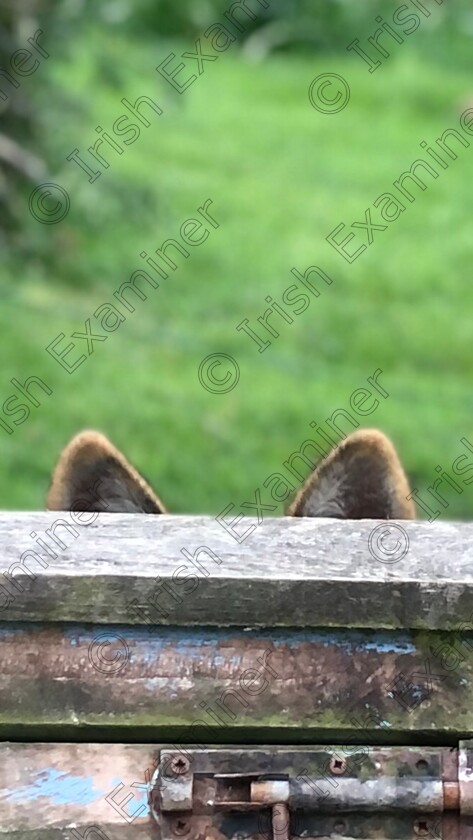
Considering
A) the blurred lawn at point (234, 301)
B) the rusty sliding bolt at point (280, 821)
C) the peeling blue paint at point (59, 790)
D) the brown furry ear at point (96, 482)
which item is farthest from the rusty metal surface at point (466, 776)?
the blurred lawn at point (234, 301)

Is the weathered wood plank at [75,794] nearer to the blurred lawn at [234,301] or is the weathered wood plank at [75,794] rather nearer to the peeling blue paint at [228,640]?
the peeling blue paint at [228,640]

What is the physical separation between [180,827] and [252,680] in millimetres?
268

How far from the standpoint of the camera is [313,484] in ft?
8.65

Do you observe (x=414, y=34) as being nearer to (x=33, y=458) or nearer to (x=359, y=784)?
(x=33, y=458)

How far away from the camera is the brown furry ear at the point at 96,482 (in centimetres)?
261

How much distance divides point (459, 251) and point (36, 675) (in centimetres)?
1113

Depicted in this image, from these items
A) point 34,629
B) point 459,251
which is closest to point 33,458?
point 34,629

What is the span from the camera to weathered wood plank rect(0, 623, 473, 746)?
6.12 ft

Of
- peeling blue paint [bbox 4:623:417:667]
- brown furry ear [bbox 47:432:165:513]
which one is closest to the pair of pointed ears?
brown furry ear [bbox 47:432:165:513]

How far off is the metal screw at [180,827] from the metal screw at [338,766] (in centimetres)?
26

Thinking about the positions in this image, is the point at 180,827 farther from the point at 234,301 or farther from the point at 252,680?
the point at 234,301

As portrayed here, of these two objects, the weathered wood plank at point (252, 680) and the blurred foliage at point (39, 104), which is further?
the blurred foliage at point (39, 104)

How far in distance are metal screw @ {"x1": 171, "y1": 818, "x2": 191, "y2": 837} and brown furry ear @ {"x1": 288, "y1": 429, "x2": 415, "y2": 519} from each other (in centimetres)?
98

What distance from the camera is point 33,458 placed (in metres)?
7.43
